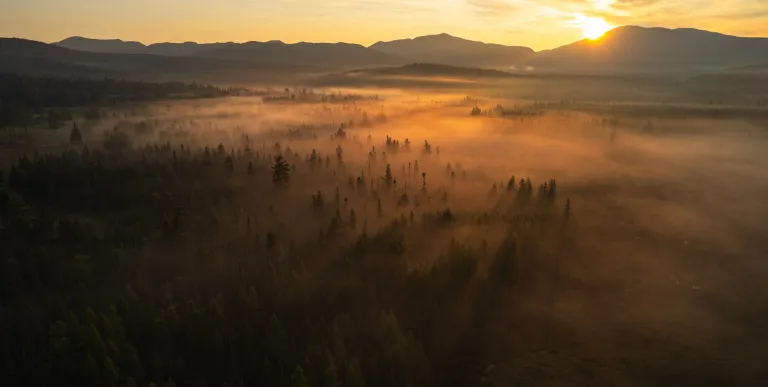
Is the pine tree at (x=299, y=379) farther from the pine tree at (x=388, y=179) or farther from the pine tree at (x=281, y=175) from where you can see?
the pine tree at (x=281, y=175)

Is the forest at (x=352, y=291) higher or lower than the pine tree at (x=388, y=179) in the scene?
lower

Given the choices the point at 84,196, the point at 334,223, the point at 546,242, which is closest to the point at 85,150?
the point at 84,196

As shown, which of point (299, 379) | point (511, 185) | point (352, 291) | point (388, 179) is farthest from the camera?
point (511, 185)

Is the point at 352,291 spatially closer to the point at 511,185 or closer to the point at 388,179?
the point at 388,179

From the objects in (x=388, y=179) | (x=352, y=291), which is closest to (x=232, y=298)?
(x=352, y=291)

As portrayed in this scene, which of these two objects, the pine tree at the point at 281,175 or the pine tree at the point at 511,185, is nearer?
the pine tree at the point at 281,175

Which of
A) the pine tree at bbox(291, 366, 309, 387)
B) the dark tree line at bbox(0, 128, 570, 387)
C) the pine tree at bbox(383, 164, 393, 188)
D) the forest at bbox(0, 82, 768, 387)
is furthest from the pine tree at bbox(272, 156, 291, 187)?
the pine tree at bbox(291, 366, 309, 387)

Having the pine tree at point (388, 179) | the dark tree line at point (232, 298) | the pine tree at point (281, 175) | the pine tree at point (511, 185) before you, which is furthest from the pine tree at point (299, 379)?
the pine tree at point (511, 185)

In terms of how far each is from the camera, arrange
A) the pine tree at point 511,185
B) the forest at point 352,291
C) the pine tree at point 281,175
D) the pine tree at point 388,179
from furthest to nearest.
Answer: the pine tree at point 511,185, the pine tree at point 388,179, the pine tree at point 281,175, the forest at point 352,291

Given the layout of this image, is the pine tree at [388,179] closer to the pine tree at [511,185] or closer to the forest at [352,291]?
the forest at [352,291]

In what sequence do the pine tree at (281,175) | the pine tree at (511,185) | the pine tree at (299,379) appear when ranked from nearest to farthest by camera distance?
the pine tree at (299,379) < the pine tree at (281,175) < the pine tree at (511,185)

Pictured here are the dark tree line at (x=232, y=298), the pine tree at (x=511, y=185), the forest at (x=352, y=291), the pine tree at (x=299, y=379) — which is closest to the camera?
the pine tree at (x=299, y=379)
